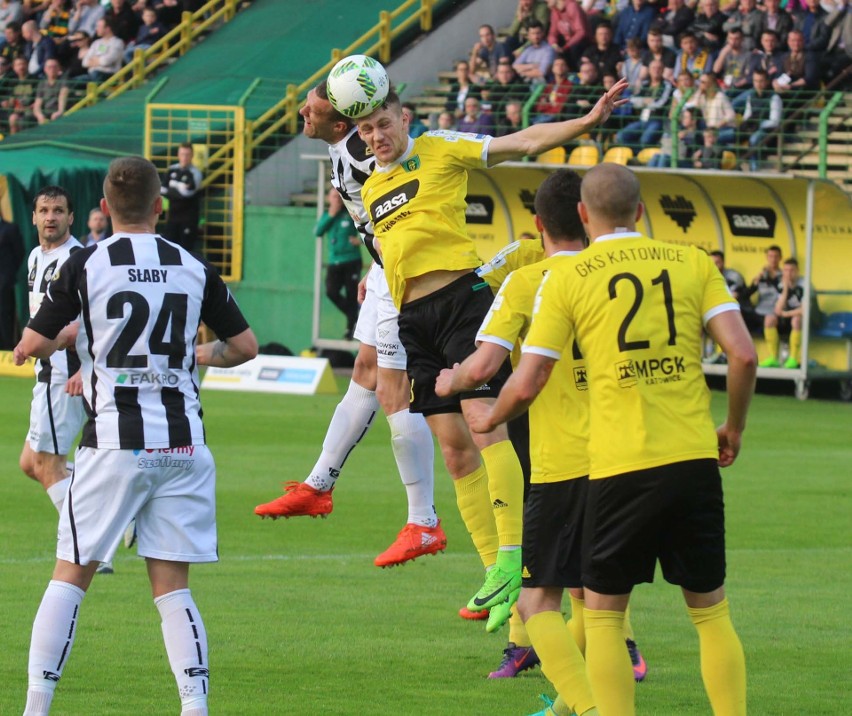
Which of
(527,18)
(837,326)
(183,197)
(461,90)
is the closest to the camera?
(837,326)

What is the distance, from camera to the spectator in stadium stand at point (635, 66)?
23266 mm

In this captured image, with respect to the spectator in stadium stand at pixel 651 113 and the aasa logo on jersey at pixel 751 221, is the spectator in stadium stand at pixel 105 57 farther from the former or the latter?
the aasa logo on jersey at pixel 751 221

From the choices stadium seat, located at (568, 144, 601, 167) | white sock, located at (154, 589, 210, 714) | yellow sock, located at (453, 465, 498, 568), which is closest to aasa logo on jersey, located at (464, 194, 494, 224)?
stadium seat, located at (568, 144, 601, 167)

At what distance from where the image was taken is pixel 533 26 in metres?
25.7

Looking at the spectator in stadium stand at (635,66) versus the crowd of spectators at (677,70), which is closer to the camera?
the crowd of spectators at (677,70)

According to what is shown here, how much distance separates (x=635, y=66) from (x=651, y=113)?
904 mm

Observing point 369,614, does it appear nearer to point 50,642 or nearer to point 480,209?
point 50,642

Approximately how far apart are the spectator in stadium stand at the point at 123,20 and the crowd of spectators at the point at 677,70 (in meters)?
8.67

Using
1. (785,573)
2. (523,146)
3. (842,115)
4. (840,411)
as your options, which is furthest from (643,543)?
(842,115)

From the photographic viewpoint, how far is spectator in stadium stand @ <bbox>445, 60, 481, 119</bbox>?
2491cm

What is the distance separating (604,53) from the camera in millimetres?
24094

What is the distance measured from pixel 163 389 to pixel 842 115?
705 inches

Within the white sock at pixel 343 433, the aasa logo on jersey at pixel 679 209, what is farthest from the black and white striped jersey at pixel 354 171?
the aasa logo on jersey at pixel 679 209

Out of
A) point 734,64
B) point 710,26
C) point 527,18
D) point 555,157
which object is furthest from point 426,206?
point 527,18
